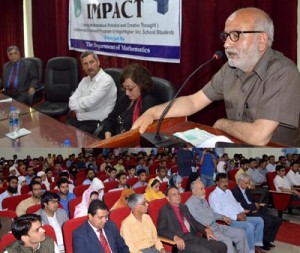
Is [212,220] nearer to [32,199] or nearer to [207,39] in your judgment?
[32,199]

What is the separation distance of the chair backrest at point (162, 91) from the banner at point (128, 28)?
108 cm

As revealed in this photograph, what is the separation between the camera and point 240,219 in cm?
292

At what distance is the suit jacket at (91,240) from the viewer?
8.21ft

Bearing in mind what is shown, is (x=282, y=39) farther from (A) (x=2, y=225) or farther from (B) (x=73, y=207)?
(A) (x=2, y=225)

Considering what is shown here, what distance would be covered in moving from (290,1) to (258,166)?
4.67 ft

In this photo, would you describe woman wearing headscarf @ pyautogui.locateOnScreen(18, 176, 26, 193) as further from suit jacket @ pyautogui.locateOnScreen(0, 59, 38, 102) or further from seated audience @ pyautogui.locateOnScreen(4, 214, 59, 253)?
suit jacket @ pyautogui.locateOnScreen(0, 59, 38, 102)

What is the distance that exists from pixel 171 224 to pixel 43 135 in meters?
0.97

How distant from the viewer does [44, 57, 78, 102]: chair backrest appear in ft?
15.2

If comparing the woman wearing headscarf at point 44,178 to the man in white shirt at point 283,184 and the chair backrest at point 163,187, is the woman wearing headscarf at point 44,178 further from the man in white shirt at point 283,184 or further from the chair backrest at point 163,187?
the man in white shirt at point 283,184

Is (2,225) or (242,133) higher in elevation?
(242,133)

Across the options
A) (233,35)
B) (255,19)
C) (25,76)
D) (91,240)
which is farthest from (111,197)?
(25,76)

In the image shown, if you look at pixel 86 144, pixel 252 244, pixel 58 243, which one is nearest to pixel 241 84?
pixel 86 144

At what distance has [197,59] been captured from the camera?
4020 mm

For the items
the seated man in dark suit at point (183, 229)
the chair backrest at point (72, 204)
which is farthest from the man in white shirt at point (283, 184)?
the chair backrest at point (72, 204)
